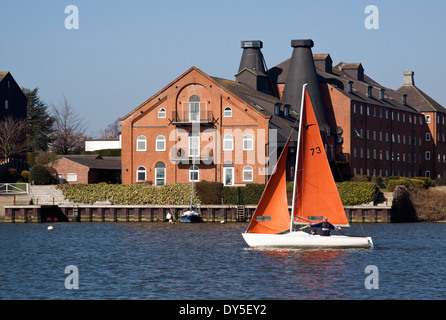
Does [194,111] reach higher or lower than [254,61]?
lower

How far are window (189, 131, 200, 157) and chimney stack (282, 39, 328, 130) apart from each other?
16848 mm

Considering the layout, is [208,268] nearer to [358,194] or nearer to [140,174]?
[358,194]

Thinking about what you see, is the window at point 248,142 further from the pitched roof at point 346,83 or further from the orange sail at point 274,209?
the orange sail at point 274,209

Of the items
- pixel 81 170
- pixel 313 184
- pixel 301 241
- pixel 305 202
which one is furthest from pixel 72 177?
pixel 301 241

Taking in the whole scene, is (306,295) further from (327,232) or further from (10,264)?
(10,264)

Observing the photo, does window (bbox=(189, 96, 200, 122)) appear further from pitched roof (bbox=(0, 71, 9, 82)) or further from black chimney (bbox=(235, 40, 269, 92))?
pitched roof (bbox=(0, 71, 9, 82))

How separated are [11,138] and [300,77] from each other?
36.2 metres

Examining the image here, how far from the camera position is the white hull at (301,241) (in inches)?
1711

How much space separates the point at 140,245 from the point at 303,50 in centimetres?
5143

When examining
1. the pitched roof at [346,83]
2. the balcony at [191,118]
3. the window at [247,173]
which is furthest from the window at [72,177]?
the pitched roof at [346,83]

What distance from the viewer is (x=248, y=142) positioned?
7938 centimetres

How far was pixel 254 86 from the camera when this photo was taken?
3738 inches

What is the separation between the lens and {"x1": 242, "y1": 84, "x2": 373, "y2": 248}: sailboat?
44.0 m

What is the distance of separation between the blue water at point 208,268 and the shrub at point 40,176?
20.9m
